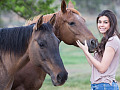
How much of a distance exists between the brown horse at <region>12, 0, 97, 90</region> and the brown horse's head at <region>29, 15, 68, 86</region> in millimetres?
1176

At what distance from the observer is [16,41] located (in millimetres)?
3727

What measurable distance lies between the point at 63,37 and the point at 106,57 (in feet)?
5.70

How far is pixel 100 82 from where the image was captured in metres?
3.43

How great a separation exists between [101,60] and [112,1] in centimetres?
5081

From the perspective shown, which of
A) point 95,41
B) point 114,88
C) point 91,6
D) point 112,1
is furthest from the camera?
point 112,1

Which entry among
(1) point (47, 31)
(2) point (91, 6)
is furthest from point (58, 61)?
(2) point (91, 6)

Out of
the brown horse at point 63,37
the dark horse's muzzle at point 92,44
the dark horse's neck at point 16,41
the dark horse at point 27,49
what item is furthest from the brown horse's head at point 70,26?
the dark horse's neck at point 16,41

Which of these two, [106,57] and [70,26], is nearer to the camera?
[106,57]

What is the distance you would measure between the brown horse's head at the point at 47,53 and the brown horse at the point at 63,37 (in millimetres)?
1176

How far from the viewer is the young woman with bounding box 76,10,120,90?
337cm

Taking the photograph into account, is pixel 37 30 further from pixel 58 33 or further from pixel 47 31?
pixel 58 33

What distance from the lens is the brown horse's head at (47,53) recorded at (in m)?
3.46


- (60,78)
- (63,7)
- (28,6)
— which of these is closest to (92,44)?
(63,7)

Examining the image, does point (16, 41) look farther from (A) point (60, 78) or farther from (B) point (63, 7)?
(B) point (63, 7)
